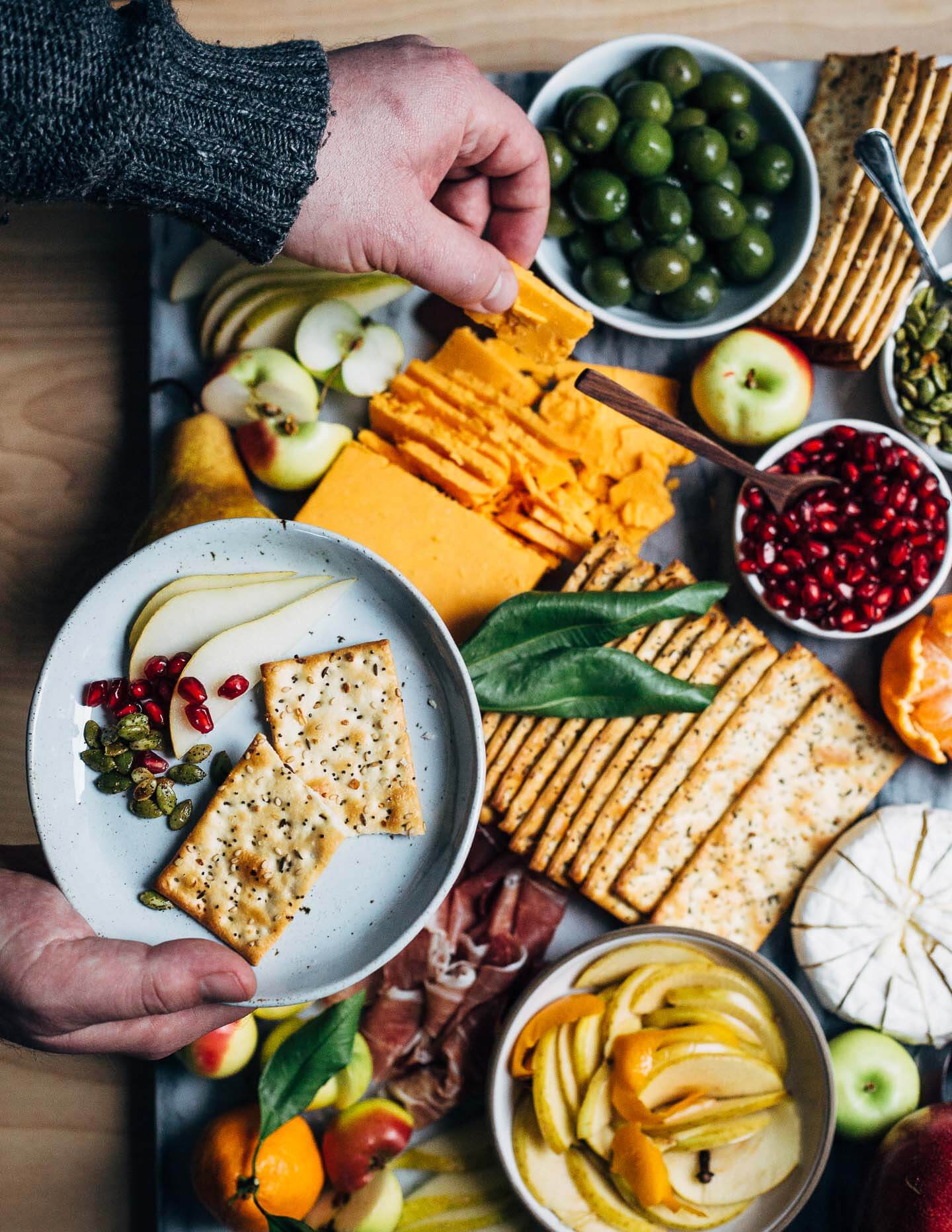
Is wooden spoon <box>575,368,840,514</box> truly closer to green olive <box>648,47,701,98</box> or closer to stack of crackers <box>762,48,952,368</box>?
stack of crackers <box>762,48,952,368</box>

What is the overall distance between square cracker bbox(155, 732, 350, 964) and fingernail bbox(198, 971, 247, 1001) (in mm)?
208

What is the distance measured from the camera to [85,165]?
1.32 metres

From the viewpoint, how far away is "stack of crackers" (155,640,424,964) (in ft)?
5.41

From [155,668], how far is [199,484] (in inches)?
16.1

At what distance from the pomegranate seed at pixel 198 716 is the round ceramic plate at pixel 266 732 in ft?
0.19

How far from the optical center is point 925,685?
189 centimetres

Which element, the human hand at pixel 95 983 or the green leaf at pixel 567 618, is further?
the green leaf at pixel 567 618

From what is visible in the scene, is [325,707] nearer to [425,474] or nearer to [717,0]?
[425,474]

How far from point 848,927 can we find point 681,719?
1.63ft

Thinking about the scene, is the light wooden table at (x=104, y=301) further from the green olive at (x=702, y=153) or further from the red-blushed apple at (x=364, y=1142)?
the red-blushed apple at (x=364, y=1142)

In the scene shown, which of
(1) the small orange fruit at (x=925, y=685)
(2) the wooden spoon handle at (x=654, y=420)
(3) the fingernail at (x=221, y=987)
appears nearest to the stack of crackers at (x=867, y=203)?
(2) the wooden spoon handle at (x=654, y=420)

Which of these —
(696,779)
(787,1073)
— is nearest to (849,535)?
(696,779)

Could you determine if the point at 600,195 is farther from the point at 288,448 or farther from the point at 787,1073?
the point at 787,1073

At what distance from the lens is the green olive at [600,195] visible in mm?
1877
